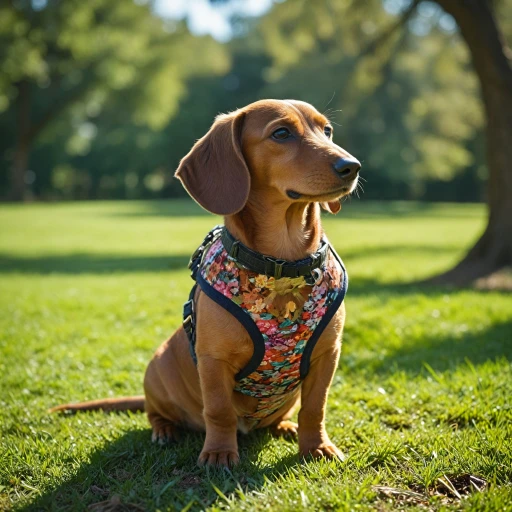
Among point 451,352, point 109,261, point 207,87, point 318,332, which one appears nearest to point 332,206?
point 318,332

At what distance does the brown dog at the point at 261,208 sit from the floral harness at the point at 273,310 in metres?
0.05

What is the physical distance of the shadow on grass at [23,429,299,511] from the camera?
2.88 meters

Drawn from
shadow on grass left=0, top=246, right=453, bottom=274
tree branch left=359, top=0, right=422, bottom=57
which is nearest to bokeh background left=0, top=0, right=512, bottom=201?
tree branch left=359, top=0, right=422, bottom=57

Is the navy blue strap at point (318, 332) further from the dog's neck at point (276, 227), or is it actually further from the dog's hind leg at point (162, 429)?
the dog's hind leg at point (162, 429)

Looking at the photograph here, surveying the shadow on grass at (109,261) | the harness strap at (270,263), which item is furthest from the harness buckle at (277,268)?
the shadow on grass at (109,261)

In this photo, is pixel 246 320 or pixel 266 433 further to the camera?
pixel 266 433

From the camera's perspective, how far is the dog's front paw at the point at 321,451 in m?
3.34

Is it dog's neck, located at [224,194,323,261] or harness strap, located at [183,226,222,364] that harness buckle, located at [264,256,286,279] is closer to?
dog's neck, located at [224,194,323,261]

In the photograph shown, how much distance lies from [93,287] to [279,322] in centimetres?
755

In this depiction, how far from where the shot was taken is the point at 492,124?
9.41 metres

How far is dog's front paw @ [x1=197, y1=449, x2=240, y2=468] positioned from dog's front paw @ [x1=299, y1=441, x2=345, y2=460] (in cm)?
39

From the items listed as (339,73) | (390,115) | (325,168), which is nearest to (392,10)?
(325,168)

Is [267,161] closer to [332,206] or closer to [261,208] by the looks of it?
[261,208]

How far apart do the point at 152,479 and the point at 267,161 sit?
1.88 meters
